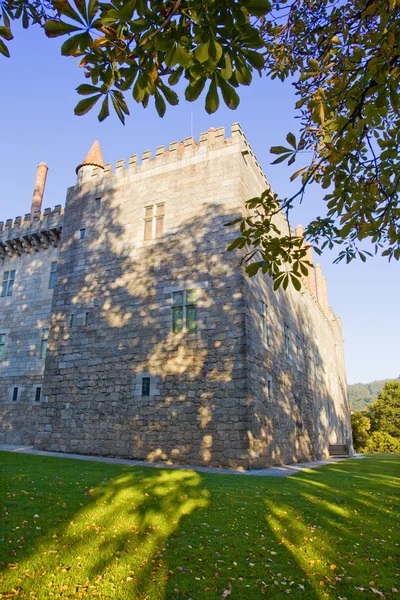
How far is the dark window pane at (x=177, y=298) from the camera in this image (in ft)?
46.1

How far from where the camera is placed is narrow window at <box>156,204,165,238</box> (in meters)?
15.4

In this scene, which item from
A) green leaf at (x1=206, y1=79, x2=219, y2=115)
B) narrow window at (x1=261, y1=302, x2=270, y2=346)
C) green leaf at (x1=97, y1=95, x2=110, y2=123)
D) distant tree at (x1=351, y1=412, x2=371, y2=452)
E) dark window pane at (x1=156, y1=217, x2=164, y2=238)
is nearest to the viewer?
green leaf at (x1=206, y1=79, x2=219, y2=115)

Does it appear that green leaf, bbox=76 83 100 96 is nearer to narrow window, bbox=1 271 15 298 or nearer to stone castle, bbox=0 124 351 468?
stone castle, bbox=0 124 351 468

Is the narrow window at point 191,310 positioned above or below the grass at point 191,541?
above

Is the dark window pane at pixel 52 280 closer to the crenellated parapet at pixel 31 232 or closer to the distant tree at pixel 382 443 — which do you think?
the crenellated parapet at pixel 31 232

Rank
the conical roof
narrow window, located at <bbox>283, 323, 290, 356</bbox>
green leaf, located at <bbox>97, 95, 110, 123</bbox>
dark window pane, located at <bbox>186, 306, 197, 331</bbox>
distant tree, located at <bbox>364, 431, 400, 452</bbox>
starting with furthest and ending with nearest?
distant tree, located at <bbox>364, 431, 400, 452</bbox> < the conical roof < narrow window, located at <bbox>283, 323, 290, 356</bbox> < dark window pane, located at <bbox>186, 306, 197, 331</bbox> < green leaf, located at <bbox>97, 95, 110, 123</bbox>

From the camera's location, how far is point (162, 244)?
15133mm

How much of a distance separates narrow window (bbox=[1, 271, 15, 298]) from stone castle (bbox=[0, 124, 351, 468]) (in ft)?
11.2

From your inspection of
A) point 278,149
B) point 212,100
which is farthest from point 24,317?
point 212,100

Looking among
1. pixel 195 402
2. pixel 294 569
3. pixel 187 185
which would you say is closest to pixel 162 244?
pixel 187 185

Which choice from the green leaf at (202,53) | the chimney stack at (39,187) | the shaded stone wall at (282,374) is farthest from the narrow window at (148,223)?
the green leaf at (202,53)

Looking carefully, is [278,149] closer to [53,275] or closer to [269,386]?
[269,386]

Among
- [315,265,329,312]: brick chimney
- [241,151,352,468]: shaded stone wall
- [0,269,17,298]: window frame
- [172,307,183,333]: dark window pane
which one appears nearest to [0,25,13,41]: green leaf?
[241,151,352,468]: shaded stone wall

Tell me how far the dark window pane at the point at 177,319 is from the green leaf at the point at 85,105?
11498 mm
